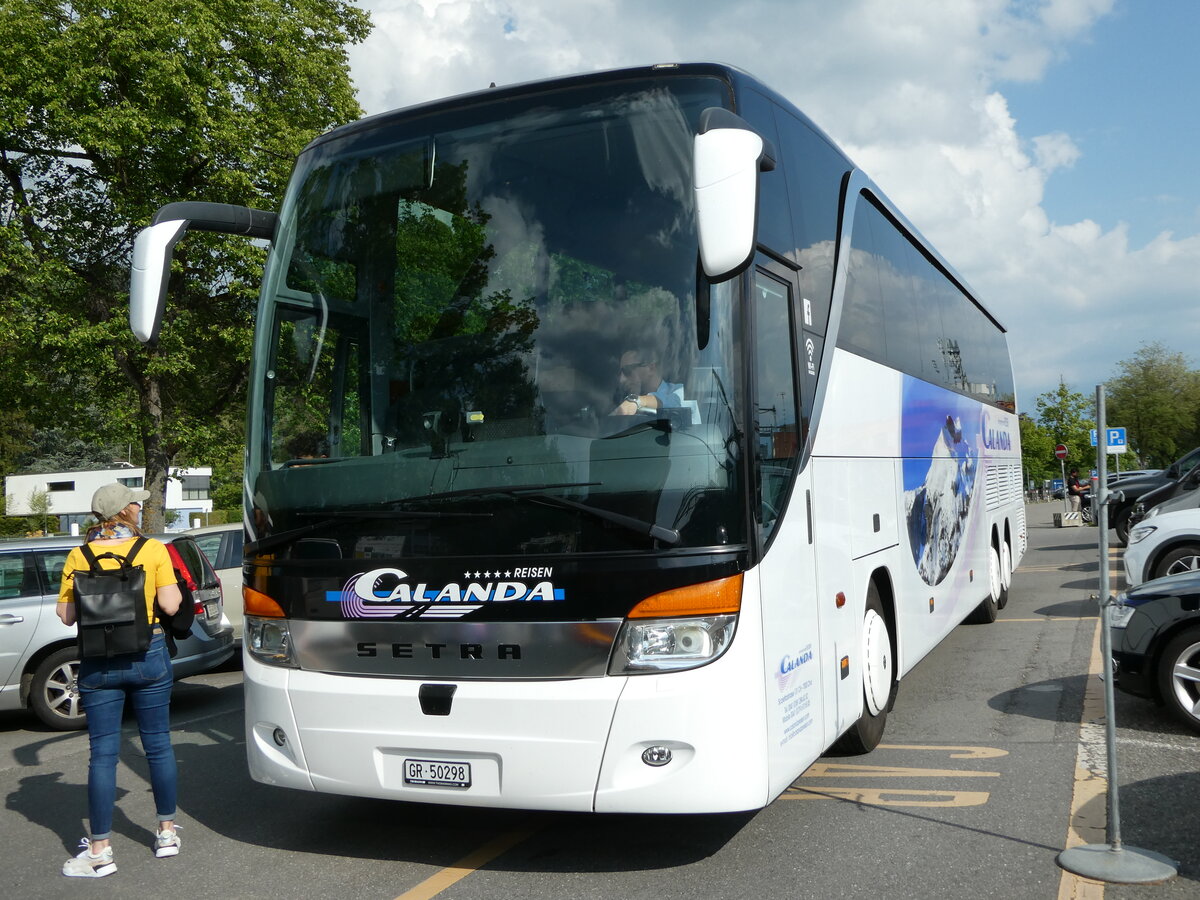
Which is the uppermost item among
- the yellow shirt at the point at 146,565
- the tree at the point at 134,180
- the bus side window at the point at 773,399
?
the tree at the point at 134,180

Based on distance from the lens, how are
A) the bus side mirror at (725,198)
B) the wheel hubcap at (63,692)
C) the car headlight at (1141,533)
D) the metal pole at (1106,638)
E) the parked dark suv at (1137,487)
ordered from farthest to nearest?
the parked dark suv at (1137,487) → the car headlight at (1141,533) → the wheel hubcap at (63,692) → the metal pole at (1106,638) → the bus side mirror at (725,198)

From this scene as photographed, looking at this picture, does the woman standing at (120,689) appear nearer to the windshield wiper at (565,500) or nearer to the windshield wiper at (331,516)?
the windshield wiper at (331,516)

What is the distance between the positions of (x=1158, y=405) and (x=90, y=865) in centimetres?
8410

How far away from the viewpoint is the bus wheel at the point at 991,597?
12219 millimetres

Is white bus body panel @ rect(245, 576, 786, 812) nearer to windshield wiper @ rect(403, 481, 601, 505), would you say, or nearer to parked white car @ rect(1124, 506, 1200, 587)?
windshield wiper @ rect(403, 481, 601, 505)

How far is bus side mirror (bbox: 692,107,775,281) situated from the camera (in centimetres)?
416

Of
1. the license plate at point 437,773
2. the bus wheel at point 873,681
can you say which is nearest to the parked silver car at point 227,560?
the bus wheel at point 873,681

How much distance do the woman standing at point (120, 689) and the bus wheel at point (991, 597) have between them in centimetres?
895

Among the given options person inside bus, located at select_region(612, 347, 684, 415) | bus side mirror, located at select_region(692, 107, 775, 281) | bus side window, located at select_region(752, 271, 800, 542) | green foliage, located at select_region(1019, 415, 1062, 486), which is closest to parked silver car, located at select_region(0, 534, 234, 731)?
person inside bus, located at select_region(612, 347, 684, 415)

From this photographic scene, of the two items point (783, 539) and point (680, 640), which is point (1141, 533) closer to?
point (783, 539)

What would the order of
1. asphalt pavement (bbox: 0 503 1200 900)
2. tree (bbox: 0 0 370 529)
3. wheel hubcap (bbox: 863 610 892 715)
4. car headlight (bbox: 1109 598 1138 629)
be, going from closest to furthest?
asphalt pavement (bbox: 0 503 1200 900)
wheel hubcap (bbox: 863 610 892 715)
car headlight (bbox: 1109 598 1138 629)
tree (bbox: 0 0 370 529)

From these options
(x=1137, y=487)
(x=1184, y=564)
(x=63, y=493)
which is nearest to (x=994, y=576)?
(x=1184, y=564)

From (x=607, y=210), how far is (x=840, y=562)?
2270 millimetres

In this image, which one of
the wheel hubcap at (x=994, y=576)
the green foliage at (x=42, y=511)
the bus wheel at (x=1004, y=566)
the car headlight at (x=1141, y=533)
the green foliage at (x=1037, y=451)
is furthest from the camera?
the green foliage at (x=42, y=511)
